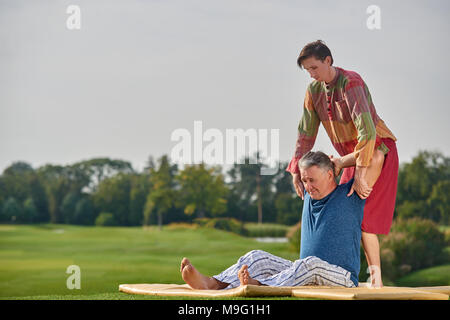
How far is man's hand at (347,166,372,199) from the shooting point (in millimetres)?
3373

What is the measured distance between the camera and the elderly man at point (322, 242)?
10.5 feet

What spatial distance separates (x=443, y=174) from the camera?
13195 mm

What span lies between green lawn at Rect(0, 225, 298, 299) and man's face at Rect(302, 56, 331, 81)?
25.7ft

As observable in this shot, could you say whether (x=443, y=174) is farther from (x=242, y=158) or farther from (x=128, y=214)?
(x=128, y=214)

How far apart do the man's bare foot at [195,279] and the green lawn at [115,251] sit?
26.1 ft

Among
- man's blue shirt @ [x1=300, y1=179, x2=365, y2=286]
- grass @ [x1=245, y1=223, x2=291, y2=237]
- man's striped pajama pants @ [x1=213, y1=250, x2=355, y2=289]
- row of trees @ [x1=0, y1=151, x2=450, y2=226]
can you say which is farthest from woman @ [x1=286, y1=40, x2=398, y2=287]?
grass @ [x1=245, y1=223, x2=291, y2=237]

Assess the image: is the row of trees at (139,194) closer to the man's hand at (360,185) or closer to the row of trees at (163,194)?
the row of trees at (163,194)

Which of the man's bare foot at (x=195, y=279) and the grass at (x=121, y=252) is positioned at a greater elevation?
the man's bare foot at (x=195, y=279)

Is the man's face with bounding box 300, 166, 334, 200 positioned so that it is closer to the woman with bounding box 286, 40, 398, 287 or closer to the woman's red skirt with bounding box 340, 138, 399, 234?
the woman with bounding box 286, 40, 398, 287

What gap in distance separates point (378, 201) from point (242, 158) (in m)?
8.28

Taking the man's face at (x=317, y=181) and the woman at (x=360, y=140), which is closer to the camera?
the man's face at (x=317, y=181)

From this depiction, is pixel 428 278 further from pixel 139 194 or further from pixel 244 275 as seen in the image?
pixel 244 275

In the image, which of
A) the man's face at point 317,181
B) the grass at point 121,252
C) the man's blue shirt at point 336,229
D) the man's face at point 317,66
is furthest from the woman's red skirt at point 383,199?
the grass at point 121,252
